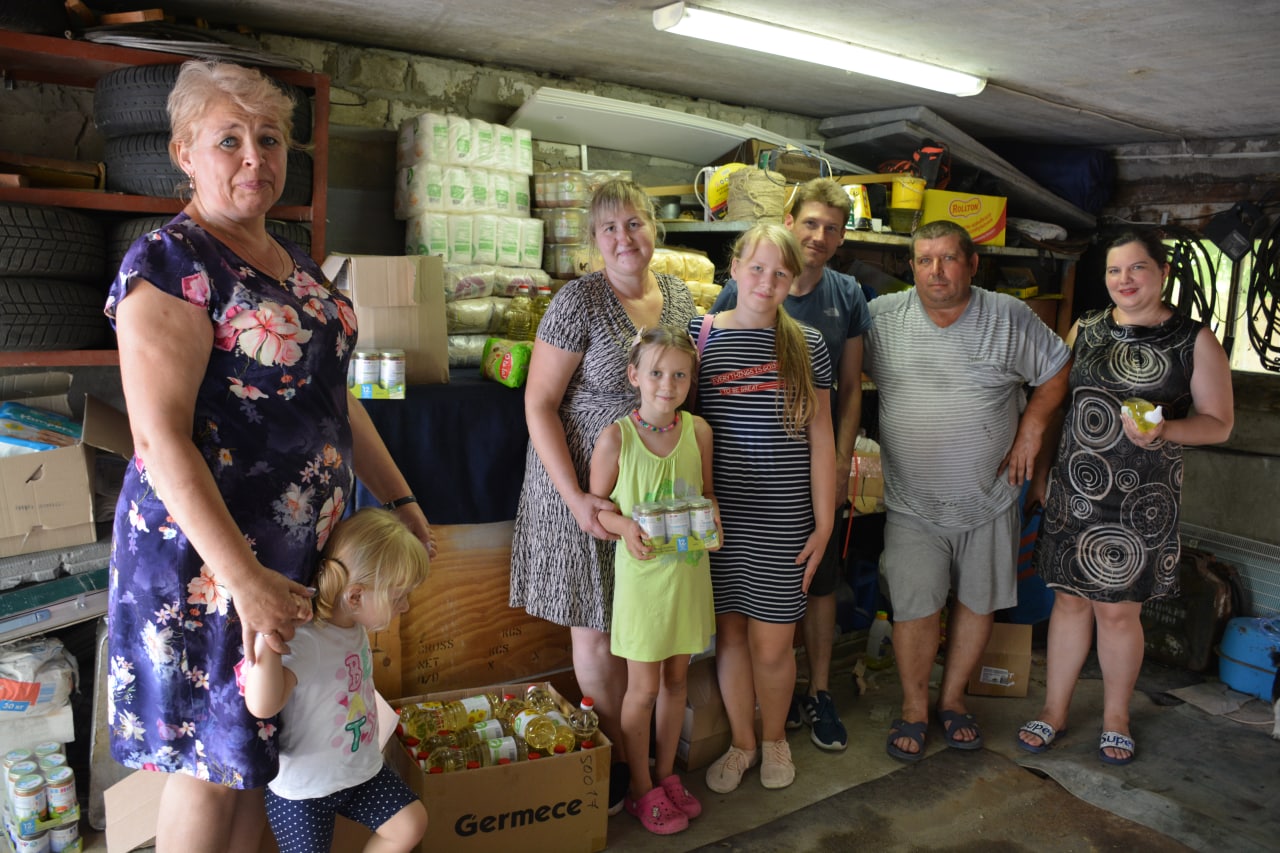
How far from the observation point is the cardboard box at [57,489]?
2.73 metres

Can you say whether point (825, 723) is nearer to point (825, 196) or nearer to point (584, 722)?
point (584, 722)

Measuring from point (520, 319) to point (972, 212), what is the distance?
10.0 feet

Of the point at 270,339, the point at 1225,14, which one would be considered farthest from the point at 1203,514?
the point at 270,339

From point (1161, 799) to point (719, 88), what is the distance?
12.2ft

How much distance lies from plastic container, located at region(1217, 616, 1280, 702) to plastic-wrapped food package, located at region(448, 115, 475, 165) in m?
4.04

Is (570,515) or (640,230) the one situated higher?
(640,230)

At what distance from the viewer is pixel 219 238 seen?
176 centimetres

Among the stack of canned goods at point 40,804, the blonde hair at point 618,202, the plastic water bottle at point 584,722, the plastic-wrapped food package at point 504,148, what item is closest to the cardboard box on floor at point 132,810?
the stack of canned goods at point 40,804

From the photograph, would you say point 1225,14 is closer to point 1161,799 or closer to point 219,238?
point 1161,799

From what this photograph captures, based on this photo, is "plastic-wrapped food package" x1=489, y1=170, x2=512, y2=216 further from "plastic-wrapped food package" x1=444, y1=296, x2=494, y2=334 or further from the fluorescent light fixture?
the fluorescent light fixture

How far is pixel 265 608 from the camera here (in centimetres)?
167

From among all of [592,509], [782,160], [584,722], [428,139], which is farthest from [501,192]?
[584,722]

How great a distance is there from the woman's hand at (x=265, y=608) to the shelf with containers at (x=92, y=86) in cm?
177

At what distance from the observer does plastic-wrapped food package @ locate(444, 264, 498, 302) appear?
151 inches
